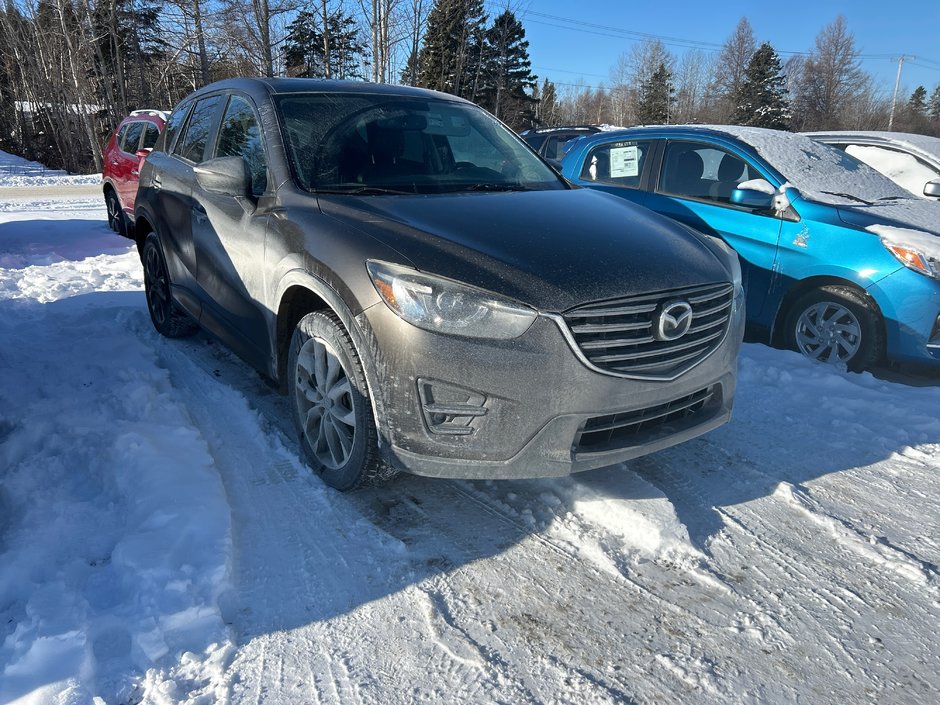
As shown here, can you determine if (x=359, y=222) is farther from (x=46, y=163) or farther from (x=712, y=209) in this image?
(x=46, y=163)

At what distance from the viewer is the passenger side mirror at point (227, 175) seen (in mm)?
3270

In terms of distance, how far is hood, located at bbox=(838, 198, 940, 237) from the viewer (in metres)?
4.71

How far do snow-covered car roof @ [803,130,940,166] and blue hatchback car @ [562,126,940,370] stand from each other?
62.0 inches

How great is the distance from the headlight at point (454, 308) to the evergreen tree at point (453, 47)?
99.4 ft

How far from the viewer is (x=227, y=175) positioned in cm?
327

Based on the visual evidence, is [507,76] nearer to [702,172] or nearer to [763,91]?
[763,91]

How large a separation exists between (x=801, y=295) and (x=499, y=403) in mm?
3524

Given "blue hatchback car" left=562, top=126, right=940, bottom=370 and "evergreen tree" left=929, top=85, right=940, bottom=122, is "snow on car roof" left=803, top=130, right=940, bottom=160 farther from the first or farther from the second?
"evergreen tree" left=929, top=85, right=940, bottom=122

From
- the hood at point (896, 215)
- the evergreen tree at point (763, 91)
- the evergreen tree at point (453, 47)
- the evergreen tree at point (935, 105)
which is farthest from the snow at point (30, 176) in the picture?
the evergreen tree at point (935, 105)

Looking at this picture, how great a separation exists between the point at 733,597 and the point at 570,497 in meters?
0.80

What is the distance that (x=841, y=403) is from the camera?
4051mm

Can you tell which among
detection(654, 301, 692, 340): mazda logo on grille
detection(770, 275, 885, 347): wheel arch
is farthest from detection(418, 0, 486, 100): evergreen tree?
detection(654, 301, 692, 340): mazda logo on grille

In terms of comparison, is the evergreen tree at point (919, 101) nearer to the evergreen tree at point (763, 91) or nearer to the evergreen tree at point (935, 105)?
the evergreen tree at point (935, 105)

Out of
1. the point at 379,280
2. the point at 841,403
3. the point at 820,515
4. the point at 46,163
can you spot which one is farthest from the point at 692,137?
the point at 46,163
